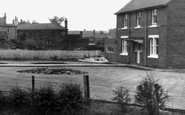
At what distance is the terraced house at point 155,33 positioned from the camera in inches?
1172

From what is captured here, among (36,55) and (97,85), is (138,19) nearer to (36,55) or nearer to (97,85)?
(97,85)

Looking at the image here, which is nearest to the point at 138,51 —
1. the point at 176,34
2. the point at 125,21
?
the point at 125,21

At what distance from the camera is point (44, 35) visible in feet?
233

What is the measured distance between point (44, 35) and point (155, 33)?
1682 inches

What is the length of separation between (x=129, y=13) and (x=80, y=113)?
29.4 m

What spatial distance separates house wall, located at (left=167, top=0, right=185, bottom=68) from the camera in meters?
29.7

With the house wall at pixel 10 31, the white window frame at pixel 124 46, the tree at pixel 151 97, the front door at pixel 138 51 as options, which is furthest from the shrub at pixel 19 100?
the house wall at pixel 10 31

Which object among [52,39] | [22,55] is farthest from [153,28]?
[52,39]

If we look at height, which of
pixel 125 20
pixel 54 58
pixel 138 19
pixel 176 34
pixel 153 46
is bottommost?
pixel 54 58

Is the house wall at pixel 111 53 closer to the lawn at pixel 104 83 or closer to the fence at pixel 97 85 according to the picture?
the lawn at pixel 104 83

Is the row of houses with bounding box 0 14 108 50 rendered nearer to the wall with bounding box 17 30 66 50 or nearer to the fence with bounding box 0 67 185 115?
the wall with bounding box 17 30 66 50

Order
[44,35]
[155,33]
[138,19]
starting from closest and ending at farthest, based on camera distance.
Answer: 1. [155,33]
2. [138,19]
3. [44,35]

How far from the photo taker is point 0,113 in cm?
1038

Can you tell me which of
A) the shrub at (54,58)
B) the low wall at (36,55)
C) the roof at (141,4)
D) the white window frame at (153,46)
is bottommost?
the shrub at (54,58)
